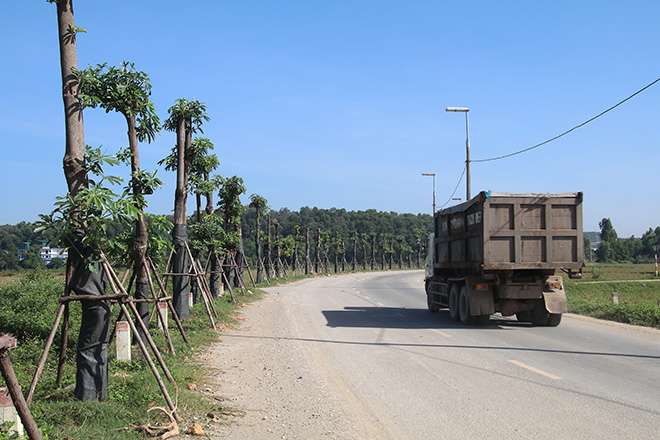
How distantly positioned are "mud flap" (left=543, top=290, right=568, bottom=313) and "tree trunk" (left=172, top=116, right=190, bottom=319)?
9035mm

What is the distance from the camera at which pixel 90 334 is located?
6273mm

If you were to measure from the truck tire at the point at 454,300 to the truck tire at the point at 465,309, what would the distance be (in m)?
0.25

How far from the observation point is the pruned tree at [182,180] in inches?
534

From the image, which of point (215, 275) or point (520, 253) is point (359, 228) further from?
point (520, 253)

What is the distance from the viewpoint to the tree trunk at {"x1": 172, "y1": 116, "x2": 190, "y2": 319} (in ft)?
44.4

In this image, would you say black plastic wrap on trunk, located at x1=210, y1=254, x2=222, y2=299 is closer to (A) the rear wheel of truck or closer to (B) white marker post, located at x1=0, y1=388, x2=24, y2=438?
(A) the rear wheel of truck

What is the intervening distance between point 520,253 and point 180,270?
329 inches

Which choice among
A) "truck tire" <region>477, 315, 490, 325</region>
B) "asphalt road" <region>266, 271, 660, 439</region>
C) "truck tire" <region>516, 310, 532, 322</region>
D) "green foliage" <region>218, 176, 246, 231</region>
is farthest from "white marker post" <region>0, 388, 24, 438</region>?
"green foliage" <region>218, 176, 246, 231</region>

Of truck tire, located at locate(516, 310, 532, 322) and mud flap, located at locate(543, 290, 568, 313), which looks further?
truck tire, located at locate(516, 310, 532, 322)

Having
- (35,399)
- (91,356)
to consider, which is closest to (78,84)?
(91,356)

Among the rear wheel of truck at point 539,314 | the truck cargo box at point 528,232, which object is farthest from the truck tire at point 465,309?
the rear wheel of truck at point 539,314

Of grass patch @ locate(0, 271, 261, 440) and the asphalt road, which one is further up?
grass patch @ locate(0, 271, 261, 440)

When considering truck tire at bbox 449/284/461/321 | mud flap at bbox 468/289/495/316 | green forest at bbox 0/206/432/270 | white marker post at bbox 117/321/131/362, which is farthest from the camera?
green forest at bbox 0/206/432/270

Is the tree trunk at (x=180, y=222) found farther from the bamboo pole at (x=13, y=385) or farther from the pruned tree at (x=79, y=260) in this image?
the bamboo pole at (x=13, y=385)
